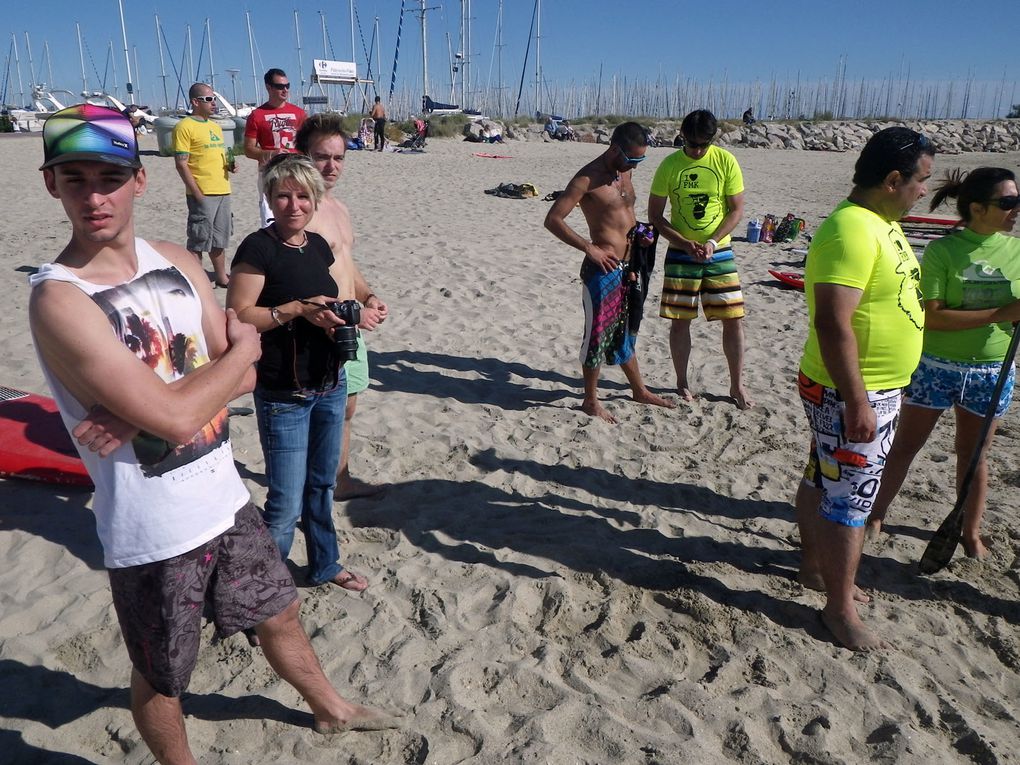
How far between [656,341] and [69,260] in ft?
19.3

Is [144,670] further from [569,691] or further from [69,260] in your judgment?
[569,691]

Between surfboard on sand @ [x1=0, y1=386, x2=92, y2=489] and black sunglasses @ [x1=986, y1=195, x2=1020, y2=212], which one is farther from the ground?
black sunglasses @ [x1=986, y1=195, x2=1020, y2=212]

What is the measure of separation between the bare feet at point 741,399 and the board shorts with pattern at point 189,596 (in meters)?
4.07

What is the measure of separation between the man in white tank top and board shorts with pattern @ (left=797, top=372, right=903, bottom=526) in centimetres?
196

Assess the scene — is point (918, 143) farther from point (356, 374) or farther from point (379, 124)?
point (379, 124)

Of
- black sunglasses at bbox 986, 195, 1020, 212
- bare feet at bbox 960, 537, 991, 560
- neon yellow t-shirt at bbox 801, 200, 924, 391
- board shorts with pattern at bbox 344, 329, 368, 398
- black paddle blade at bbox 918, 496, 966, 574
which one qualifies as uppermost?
black sunglasses at bbox 986, 195, 1020, 212

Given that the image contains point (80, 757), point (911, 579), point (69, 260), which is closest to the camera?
point (69, 260)

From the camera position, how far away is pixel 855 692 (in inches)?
109

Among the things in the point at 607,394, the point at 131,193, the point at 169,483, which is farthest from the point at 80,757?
the point at 607,394

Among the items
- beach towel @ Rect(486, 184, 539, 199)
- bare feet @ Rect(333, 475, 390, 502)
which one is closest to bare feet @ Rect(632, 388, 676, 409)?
bare feet @ Rect(333, 475, 390, 502)

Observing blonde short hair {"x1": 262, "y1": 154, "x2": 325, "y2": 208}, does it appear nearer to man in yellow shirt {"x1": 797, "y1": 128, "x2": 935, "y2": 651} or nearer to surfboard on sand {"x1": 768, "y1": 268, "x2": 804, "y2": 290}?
man in yellow shirt {"x1": 797, "y1": 128, "x2": 935, "y2": 651}

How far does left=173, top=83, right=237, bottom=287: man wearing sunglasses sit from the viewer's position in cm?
756

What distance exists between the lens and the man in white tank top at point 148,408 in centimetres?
165

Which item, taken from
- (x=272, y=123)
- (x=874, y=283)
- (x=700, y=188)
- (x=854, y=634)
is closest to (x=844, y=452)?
(x=874, y=283)
